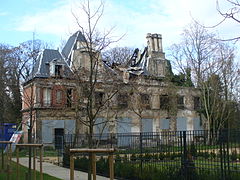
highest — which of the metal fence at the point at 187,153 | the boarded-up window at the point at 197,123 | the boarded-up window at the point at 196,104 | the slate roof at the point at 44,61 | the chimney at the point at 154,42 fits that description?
the chimney at the point at 154,42

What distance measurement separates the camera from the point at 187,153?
476 inches

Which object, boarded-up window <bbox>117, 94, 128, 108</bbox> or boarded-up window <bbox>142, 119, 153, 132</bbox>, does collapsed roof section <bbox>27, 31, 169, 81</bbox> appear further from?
boarded-up window <bbox>117, 94, 128, 108</bbox>

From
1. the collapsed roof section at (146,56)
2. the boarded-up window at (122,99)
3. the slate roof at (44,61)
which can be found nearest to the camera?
the boarded-up window at (122,99)

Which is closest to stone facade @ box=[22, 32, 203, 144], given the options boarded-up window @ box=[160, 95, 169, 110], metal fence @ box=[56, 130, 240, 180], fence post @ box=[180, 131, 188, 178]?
boarded-up window @ box=[160, 95, 169, 110]

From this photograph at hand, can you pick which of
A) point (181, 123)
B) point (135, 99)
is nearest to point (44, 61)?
point (135, 99)

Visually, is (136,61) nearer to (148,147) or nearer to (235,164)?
(148,147)

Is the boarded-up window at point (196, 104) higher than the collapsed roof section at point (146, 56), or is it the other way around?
the collapsed roof section at point (146, 56)

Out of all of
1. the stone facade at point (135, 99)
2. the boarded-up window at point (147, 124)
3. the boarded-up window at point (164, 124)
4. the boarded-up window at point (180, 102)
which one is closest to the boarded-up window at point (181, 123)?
the stone facade at point (135, 99)

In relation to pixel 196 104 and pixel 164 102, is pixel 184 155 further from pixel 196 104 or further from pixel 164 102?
pixel 196 104

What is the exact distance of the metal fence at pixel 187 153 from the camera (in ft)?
34.5

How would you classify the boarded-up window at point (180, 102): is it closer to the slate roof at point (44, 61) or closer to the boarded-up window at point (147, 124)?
the boarded-up window at point (147, 124)

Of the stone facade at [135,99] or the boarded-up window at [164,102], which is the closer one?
the stone facade at [135,99]

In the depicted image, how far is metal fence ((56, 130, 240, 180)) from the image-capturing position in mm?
10523

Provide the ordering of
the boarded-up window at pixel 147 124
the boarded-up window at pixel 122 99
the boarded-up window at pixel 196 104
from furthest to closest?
1. the boarded-up window at pixel 196 104
2. the boarded-up window at pixel 147 124
3. the boarded-up window at pixel 122 99
